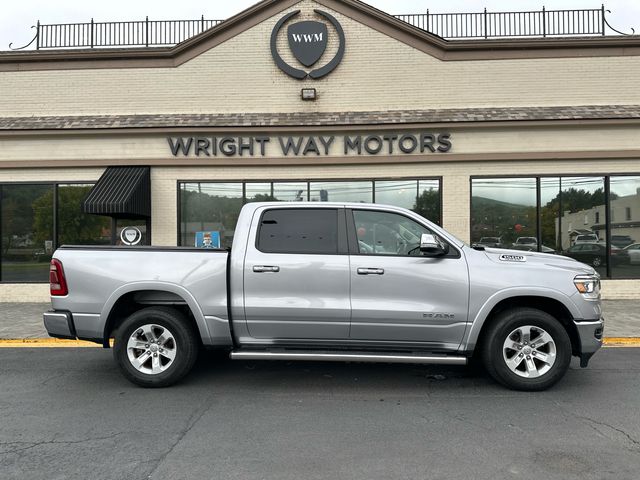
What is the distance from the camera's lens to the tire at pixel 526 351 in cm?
488

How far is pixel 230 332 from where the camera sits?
5.08 m

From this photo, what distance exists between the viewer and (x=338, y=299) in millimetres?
4977

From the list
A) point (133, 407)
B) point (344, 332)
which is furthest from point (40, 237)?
point (344, 332)

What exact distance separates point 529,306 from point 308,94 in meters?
8.20

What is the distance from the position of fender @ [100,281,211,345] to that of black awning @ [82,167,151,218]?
18.8ft

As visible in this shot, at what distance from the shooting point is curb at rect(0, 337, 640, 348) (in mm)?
7250

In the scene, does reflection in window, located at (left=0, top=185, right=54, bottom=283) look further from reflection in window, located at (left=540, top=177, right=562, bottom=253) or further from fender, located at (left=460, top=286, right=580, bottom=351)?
reflection in window, located at (left=540, top=177, right=562, bottom=253)

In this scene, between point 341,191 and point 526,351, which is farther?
point 341,191

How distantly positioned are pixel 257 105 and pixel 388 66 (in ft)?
11.0

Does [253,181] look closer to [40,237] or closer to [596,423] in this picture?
[40,237]

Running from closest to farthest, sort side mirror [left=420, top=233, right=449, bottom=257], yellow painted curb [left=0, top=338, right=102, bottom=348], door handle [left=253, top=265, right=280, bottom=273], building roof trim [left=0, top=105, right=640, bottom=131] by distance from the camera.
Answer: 1. side mirror [left=420, top=233, right=449, bottom=257]
2. door handle [left=253, top=265, right=280, bottom=273]
3. yellow painted curb [left=0, top=338, right=102, bottom=348]
4. building roof trim [left=0, top=105, right=640, bottom=131]

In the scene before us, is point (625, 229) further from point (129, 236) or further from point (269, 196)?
point (129, 236)

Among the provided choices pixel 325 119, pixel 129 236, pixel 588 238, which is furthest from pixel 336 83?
pixel 588 238

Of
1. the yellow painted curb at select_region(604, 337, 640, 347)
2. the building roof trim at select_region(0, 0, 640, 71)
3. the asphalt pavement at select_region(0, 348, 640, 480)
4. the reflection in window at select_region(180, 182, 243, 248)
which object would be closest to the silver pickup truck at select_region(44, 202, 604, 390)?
the asphalt pavement at select_region(0, 348, 640, 480)
